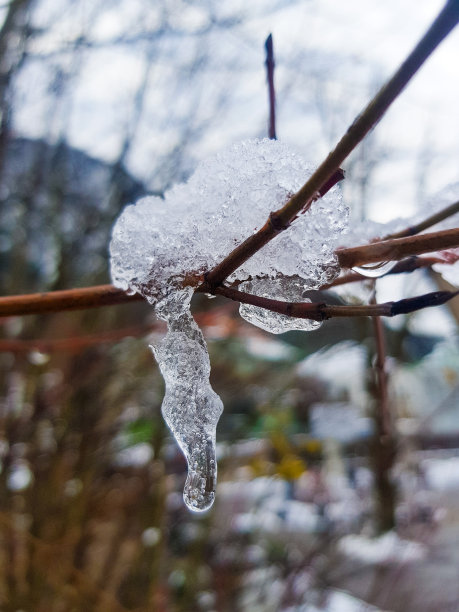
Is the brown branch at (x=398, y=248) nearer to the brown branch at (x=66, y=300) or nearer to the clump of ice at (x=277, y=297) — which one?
the clump of ice at (x=277, y=297)

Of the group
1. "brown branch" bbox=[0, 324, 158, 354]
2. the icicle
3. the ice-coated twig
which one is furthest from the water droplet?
"brown branch" bbox=[0, 324, 158, 354]

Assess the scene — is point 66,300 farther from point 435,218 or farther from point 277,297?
point 435,218

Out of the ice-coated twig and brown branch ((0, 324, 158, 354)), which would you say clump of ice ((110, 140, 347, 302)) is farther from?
brown branch ((0, 324, 158, 354))

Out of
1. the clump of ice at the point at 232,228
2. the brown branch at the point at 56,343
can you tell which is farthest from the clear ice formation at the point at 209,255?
the brown branch at the point at 56,343

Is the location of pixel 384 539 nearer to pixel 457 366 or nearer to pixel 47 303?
pixel 457 366

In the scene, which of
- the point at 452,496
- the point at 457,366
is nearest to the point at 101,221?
the point at 457,366

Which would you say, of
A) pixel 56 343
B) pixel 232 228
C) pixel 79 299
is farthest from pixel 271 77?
pixel 56 343
